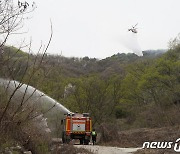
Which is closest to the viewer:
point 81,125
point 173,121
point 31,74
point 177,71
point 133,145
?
point 31,74

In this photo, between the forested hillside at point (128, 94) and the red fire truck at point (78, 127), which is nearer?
the red fire truck at point (78, 127)

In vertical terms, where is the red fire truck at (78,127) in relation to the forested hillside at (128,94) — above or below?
below

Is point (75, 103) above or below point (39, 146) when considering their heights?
above

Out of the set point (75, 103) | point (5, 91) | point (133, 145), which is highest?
point (75, 103)

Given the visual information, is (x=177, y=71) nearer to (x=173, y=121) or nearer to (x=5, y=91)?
(x=173, y=121)

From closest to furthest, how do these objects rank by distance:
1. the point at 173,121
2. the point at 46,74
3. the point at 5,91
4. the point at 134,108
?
the point at 46,74, the point at 5,91, the point at 173,121, the point at 134,108

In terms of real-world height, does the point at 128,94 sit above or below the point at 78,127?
above

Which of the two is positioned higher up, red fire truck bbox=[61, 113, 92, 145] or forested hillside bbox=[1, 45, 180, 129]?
forested hillside bbox=[1, 45, 180, 129]

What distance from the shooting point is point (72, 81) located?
52094 millimetres

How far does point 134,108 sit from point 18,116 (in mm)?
47098

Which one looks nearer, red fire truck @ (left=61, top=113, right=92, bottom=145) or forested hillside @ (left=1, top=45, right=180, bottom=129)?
red fire truck @ (left=61, top=113, right=92, bottom=145)

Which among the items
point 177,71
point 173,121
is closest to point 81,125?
point 173,121

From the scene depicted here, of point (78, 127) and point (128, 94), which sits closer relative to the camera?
point (78, 127)

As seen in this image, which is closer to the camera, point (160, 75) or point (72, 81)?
point (160, 75)
